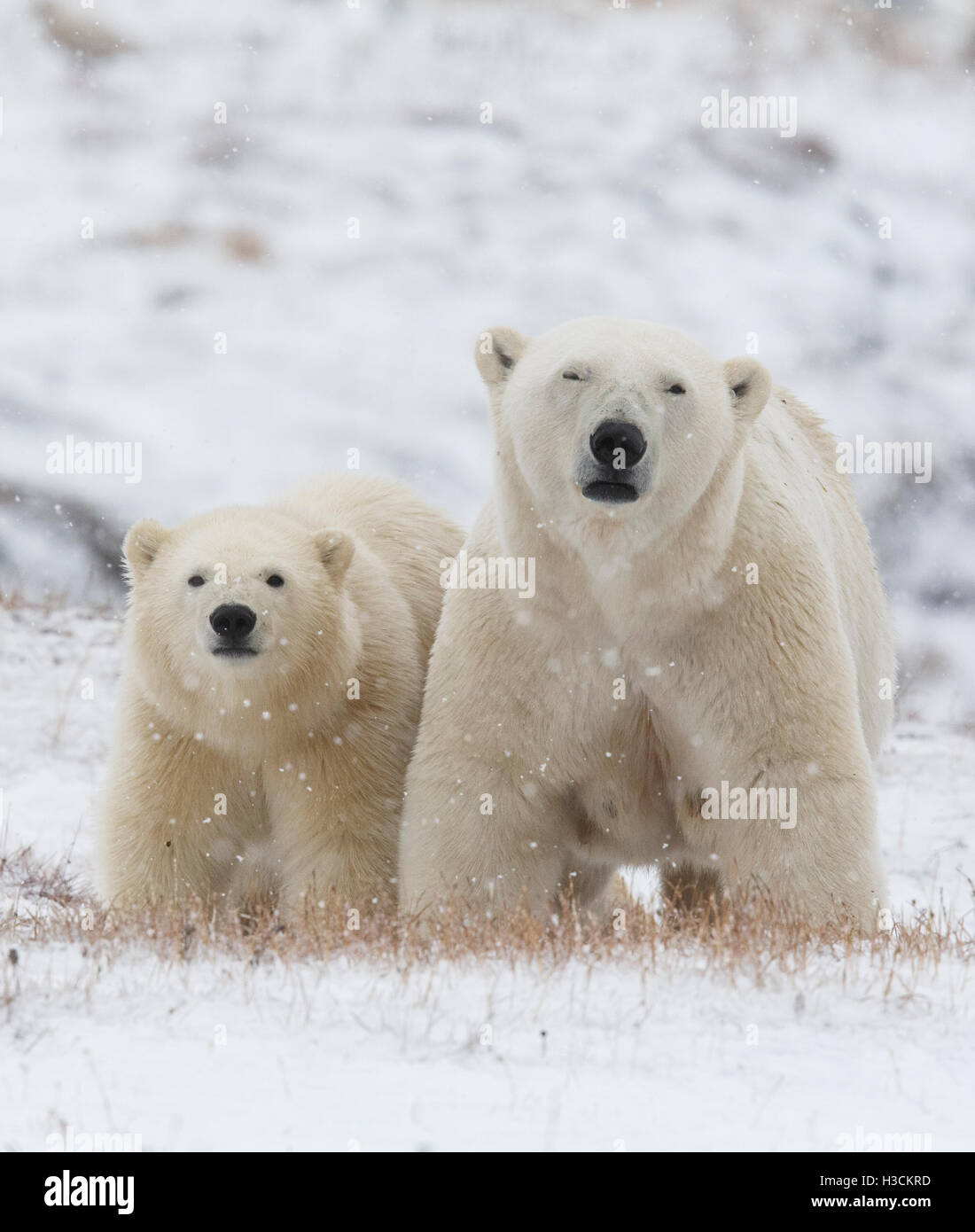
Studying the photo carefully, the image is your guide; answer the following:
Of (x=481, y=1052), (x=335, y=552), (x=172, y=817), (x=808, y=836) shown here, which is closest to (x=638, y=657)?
(x=808, y=836)

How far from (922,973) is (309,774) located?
211 centimetres

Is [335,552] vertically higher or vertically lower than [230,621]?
higher

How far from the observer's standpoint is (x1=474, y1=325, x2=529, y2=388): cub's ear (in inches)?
182

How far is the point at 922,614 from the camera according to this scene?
17172mm

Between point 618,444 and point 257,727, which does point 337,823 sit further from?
point 618,444

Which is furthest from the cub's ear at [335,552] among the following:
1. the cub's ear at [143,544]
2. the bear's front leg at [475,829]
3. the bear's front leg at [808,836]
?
the bear's front leg at [808,836]

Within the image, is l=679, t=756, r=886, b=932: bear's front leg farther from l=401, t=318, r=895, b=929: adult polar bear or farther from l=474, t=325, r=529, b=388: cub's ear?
l=474, t=325, r=529, b=388: cub's ear

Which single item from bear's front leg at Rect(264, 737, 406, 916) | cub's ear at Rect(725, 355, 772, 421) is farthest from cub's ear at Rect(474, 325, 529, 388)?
bear's front leg at Rect(264, 737, 406, 916)

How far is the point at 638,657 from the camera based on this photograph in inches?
178

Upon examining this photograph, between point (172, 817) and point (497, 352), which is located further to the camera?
point (172, 817)

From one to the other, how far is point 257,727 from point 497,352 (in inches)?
57.8

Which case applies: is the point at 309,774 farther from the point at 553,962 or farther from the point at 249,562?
the point at 553,962

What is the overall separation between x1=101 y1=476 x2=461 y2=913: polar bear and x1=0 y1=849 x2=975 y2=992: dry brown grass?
540mm
